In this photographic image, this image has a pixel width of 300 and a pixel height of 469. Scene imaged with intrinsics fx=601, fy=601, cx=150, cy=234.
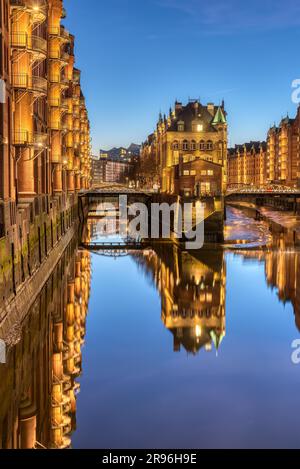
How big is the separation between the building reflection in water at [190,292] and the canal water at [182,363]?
0.09 metres

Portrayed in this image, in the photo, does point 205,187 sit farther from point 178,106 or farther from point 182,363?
point 182,363

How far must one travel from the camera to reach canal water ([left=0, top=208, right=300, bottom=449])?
14.7m

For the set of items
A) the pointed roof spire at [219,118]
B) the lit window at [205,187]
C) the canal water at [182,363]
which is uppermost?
the pointed roof spire at [219,118]

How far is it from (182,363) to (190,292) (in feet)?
40.2

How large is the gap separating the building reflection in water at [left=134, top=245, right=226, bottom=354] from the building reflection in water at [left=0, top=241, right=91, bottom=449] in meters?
4.03

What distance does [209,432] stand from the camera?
14.6 metres

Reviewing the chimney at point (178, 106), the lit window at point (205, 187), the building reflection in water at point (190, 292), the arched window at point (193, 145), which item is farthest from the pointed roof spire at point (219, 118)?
the building reflection in water at point (190, 292)

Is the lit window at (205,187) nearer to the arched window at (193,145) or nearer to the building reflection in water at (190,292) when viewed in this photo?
the building reflection in water at (190,292)

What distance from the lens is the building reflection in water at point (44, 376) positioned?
14.6 m

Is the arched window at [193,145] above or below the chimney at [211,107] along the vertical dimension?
below

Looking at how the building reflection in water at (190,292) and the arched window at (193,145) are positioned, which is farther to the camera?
the arched window at (193,145)

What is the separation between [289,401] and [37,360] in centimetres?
805

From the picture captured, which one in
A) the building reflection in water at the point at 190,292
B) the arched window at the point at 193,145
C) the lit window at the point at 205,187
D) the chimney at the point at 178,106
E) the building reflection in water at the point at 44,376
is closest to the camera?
the building reflection in water at the point at 44,376

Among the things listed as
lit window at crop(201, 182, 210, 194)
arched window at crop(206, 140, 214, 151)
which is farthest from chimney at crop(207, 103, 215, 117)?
lit window at crop(201, 182, 210, 194)
